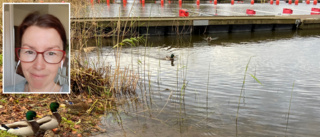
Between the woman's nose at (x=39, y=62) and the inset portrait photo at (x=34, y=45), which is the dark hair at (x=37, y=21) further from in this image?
the woman's nose at (x=39, y=62)

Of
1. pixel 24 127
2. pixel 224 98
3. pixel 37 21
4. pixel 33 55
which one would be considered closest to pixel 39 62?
pixel 33 55

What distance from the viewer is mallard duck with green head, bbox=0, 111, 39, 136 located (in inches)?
157

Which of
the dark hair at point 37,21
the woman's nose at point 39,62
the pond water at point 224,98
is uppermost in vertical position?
the dark hair at point 37,21

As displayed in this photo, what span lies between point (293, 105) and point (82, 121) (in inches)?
144

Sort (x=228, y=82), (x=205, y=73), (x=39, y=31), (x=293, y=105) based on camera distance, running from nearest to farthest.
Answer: (x=39, y=31) < (x=293, y=105) < (x=228, y=82) < (x=205, y=73)

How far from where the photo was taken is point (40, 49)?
346 cm

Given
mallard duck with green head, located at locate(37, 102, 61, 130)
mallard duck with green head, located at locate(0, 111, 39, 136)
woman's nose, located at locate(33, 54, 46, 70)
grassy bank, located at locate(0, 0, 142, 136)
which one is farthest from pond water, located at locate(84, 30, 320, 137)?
woman's nose, located at locate(33, 54, 46, 70)

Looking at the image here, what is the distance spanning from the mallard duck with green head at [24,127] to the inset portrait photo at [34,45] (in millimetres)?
537

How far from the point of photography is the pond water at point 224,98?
5.25 meters

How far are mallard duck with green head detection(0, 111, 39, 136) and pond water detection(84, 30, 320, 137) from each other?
112cm

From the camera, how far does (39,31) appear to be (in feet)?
11.6

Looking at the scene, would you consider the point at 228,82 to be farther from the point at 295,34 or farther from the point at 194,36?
the point at 295,34

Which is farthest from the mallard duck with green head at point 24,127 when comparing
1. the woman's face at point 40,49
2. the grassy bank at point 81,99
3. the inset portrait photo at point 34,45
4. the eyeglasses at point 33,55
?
the eyeglasses at point 33,55

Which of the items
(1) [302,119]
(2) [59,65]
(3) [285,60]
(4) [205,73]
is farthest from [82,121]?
(3) [285,60]
